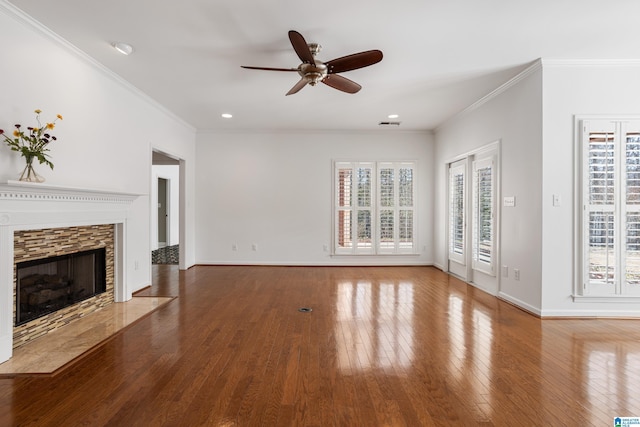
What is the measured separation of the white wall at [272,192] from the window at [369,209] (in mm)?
195

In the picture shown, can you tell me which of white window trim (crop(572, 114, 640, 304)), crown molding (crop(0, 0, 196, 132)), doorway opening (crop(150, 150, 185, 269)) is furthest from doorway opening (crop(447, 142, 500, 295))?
doorway opening (crop(150, 150, 185, 269))

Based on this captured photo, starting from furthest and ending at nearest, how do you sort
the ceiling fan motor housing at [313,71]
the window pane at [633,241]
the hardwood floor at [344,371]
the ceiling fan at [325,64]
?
1. the window pane at [633,241]
2. the ceiling fan motor housing at [313,71]
3. the ceiling fan at [325,64]
4. the hardwood floor at [344,371]

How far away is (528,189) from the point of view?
3.82m

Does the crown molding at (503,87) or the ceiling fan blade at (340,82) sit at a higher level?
the crown molding at (503,87)

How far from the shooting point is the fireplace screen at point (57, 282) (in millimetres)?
2881

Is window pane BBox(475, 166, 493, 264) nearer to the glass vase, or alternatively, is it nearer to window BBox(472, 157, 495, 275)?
window BBox(472, 157, 495, 275)

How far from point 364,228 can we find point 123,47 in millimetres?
4907

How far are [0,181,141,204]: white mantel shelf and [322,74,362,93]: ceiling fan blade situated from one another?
8.69ft

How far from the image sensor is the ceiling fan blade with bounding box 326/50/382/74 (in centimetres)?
281

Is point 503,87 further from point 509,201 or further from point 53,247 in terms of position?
point 53,247

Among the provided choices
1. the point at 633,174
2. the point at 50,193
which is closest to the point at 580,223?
the point at 633,174

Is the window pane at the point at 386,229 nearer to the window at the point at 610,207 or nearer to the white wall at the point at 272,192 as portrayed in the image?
the white wall at the point at 272,192

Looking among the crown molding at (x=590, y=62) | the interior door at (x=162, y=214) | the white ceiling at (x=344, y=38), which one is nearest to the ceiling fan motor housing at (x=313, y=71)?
the white ceiling at (x=344, y=38)

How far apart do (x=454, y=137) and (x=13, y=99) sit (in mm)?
5799
